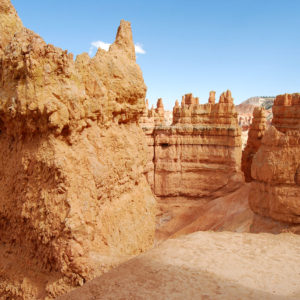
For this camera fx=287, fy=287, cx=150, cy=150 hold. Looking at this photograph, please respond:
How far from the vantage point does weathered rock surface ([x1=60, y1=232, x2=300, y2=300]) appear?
4039mm

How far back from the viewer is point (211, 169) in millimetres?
17781

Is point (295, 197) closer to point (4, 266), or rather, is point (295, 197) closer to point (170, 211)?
point (4, 266)

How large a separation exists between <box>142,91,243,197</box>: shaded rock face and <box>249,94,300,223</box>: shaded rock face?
7650 millimetres

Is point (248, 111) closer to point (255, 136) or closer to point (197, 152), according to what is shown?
point (255, 136)

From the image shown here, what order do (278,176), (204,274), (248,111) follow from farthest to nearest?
(248,111) < (278,176) < (204,274)

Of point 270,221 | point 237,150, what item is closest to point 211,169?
point 237,150

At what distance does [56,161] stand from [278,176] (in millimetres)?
7227

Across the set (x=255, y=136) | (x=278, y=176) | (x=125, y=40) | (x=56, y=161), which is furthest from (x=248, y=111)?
(x=56, y=161)

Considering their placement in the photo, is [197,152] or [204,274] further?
[197,152]

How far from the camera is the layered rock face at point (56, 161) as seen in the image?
4.28m

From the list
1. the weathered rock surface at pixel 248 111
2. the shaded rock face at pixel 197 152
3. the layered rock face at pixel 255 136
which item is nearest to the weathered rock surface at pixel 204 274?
the shaded rock face at pixel 197 152

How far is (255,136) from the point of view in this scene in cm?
1752

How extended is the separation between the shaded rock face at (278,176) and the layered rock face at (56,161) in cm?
555

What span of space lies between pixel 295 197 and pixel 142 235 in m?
5.18
